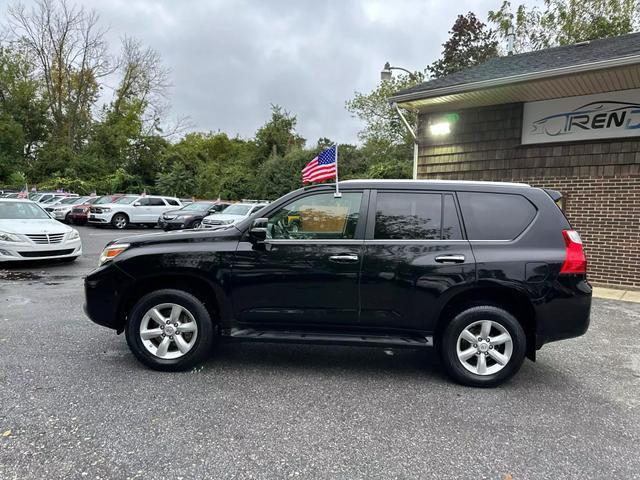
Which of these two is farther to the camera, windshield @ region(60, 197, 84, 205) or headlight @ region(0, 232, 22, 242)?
windshield @ region(60, 197, 84, 205)

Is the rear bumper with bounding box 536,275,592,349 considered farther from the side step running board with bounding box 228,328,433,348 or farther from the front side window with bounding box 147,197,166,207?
the front side window with bounding box 147,197,166,207

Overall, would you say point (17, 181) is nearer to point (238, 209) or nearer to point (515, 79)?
point (238, 209)

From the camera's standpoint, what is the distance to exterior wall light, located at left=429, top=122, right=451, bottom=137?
32.9 feet

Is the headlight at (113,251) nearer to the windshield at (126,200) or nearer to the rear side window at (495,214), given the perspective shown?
the rear side window at (495,214)

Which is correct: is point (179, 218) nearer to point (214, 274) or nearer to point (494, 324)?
point (214, 274)

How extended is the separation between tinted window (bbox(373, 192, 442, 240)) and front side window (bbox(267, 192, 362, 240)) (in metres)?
0.22

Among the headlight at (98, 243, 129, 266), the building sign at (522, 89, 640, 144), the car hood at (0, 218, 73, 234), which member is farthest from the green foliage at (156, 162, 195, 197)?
the headlight at (98, 243, 129, 266)

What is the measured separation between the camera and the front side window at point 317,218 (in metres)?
3.88

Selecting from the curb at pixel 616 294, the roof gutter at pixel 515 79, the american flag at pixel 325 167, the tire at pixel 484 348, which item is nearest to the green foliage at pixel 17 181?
the roof gutter at pixel 515 79

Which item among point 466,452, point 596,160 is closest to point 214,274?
point 466,452

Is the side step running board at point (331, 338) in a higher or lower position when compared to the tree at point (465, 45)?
lower

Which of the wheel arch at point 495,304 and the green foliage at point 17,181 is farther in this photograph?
the green foliage at point 17,181

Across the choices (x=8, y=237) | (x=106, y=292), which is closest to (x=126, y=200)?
(x=8, y=237)

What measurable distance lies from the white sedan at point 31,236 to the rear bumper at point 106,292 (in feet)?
20.0
